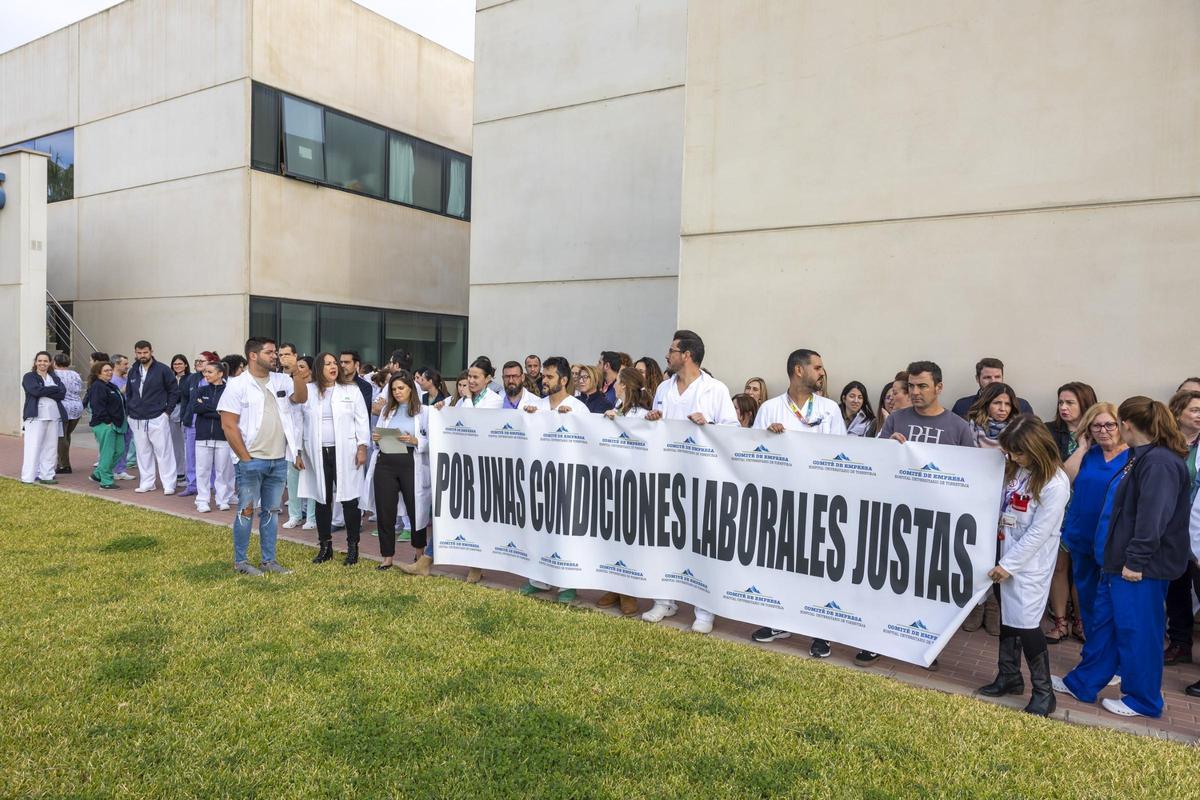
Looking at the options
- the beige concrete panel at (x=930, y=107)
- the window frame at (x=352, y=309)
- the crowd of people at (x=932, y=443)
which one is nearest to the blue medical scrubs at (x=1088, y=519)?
the crowd of people at (x=932, y=443)

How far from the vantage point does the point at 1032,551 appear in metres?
4.64

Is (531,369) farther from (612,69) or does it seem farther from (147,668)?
(147,668)

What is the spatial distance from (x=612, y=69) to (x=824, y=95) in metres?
6.50

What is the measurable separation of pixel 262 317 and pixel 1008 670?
16111 mm

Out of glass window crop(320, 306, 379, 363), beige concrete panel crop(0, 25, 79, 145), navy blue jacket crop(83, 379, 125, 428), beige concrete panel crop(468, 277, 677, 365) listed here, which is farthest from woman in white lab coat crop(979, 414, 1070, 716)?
beige concrete panel crop(0, 25, 79, 145)

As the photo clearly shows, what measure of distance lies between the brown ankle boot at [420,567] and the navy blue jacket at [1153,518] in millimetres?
5478

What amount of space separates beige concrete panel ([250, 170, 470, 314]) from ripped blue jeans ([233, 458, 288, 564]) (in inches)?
431

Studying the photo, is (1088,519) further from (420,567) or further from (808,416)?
(420,567)

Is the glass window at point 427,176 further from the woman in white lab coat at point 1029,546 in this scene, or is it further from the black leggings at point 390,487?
the woman in white lab coat at point 1029,546

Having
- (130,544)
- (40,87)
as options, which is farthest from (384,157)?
(130,544)

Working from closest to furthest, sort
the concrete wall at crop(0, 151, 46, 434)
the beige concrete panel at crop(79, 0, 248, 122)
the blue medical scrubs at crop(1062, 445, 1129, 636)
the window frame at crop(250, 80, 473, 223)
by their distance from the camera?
the blue medical scrubs at crop(1062, 445, 1129, 636)
the concrete wall at crop(0, 151, 46, 434)
the beige concrete panel at crop(79, 0, 248, 122)
the window frame at crop(250, 80, 473, 223)

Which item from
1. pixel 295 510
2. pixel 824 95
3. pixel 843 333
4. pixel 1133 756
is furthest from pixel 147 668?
pixel 824 95

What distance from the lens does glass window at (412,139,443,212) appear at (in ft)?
67.0

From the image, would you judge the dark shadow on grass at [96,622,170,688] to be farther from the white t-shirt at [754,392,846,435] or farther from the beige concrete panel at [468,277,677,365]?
the beige concrete panel at [468,277,677,365]
